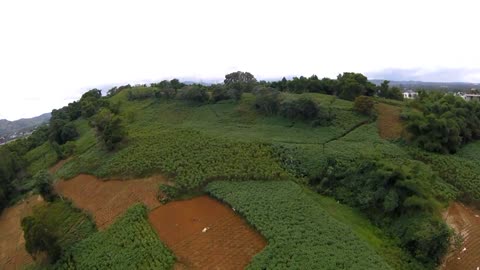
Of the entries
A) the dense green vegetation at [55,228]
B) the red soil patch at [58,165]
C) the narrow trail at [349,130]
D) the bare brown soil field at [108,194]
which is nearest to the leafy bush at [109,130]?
the bare brown soil field at [108,194]

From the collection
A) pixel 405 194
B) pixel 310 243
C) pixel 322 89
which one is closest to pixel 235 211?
pixel 310 243

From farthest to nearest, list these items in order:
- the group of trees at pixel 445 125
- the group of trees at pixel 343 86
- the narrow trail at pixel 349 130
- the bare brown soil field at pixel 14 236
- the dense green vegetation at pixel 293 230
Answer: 1. the group of trees at pixel 343 86
2. the narrow trail at pixel 349 130
3. the group of trees at pixel 445 125
4. the bare brown soil field at pixel 14 236
5. the dense green vegetation at pixel 293 230

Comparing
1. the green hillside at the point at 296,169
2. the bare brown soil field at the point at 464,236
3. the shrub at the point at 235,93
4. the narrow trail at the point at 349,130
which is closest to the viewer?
the bare brown soil field at the point at 464,236

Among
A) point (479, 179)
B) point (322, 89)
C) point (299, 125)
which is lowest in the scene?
point (479, 179)

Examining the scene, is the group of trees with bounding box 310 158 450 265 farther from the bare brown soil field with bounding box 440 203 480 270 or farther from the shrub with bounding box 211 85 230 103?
the shrub with bounding box 211 85 230 103

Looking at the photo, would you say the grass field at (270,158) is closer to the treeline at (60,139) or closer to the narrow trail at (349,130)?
the narrow trail at (349,130)

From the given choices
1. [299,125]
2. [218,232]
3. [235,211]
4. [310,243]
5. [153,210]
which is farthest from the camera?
[299,125]

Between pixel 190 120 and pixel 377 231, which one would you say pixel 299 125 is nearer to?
pixel 190 120

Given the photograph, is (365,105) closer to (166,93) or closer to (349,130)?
(349,130)

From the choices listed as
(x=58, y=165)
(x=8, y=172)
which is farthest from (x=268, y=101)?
(x=8, y=172)
